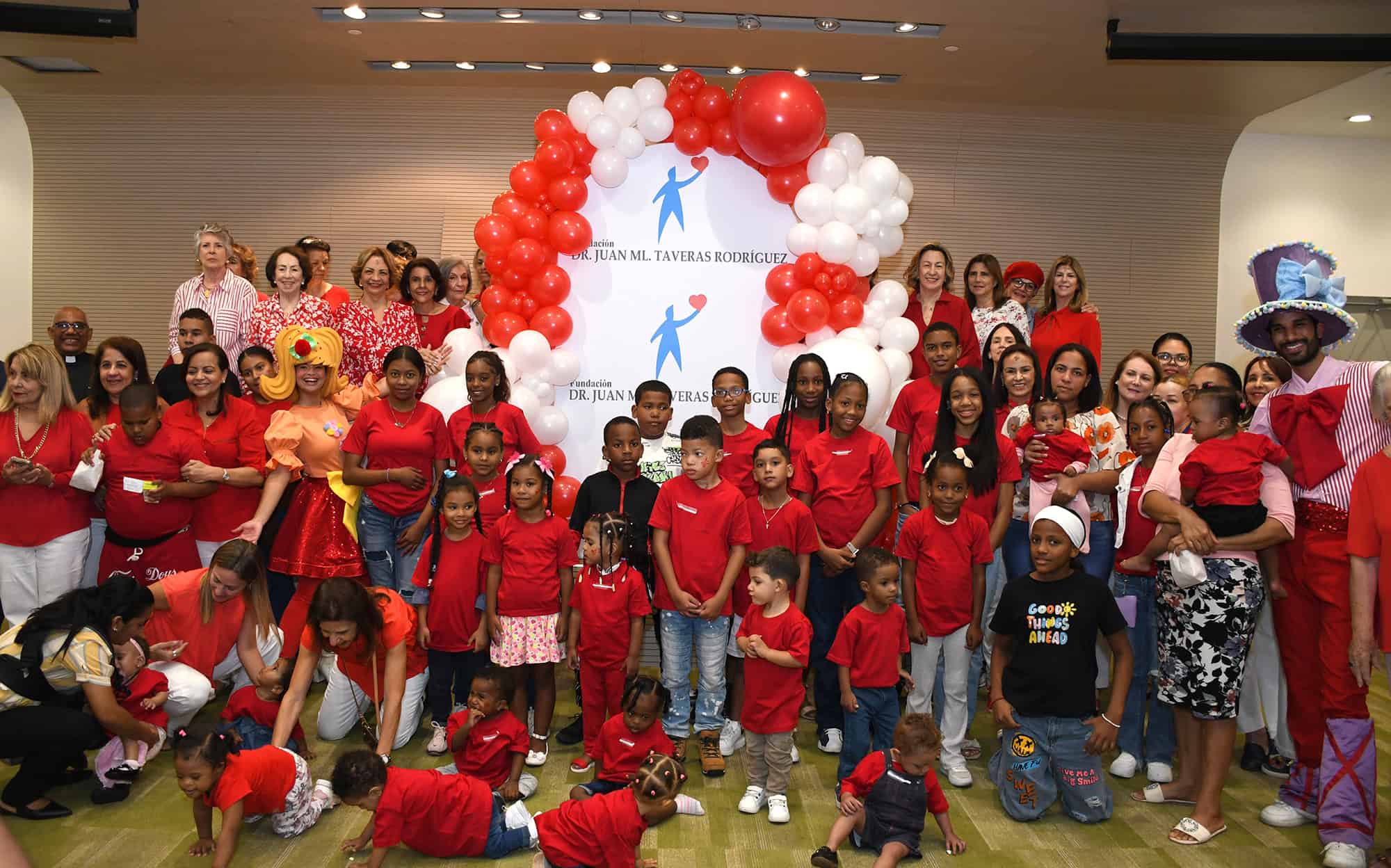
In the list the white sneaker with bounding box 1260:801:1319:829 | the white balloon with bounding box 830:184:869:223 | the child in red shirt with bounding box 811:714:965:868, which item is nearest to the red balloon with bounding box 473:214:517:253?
the white balloon with bounding box 830:184:869:223

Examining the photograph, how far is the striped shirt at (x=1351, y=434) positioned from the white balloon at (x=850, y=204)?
2.09m

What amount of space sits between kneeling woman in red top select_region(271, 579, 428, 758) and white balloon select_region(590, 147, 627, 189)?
2.29 m

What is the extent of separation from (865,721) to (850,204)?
8.16 ft

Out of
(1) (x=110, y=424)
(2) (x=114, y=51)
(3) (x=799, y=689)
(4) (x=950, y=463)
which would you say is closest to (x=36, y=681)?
(1) (x=110, y=424)

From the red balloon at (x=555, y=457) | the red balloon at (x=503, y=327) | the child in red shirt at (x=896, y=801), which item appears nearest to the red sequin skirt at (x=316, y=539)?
the red balloon at (x=555, y=457)

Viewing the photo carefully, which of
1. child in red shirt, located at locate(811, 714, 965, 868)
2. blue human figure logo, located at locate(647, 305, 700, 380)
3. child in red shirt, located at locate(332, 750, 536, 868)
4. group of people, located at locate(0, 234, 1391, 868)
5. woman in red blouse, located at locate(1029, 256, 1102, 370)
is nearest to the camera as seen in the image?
child in red shirt, located at locate(332, 750, 536, 868)

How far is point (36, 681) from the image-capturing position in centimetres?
341

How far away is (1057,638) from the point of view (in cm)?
347

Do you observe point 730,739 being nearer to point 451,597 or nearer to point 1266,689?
point 451,597

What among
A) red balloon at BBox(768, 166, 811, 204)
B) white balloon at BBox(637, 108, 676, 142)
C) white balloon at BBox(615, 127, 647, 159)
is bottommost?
red balloon at BBox(768, 166, 811, 204)

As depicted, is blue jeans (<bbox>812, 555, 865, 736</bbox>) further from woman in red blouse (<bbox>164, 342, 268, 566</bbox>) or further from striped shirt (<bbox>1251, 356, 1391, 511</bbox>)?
woman in red blouse (<bbox>164, 342, 268, 566</bbox>)

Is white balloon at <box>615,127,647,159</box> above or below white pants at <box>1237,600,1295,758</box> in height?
above

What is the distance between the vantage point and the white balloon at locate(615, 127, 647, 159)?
4.88 metres

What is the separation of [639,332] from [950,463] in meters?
1.94
